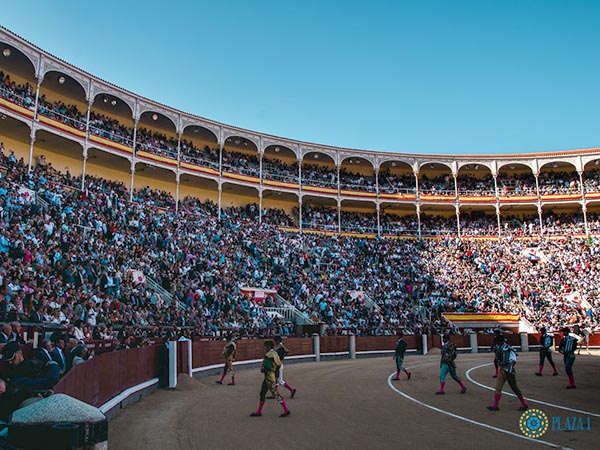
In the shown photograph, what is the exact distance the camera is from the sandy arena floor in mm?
8016

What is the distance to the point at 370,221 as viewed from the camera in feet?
160

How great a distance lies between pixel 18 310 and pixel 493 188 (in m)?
44.2

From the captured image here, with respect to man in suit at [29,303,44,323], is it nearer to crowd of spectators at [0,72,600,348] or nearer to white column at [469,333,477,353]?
crowd of spectators at [0,72,600,348]

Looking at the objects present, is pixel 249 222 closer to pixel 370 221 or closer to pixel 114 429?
pixel 370 221

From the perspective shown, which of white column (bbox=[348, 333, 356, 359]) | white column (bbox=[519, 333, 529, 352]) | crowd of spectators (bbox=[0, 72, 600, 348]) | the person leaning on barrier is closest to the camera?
the person leaning on barrier

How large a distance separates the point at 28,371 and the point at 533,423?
305 inches

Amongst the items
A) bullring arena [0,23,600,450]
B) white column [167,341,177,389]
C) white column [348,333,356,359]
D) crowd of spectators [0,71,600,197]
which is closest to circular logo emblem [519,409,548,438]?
bullring arena [0,23,600,450]

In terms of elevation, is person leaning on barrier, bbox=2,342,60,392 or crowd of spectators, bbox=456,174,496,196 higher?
crowd of spectators, bbox=456,174,496,196

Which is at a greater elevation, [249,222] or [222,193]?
[222,193]

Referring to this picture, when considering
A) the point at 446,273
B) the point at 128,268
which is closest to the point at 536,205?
the point at 446,273

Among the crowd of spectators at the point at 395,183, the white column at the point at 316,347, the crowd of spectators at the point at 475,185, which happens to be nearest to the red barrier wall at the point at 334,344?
the white column at the point at 316,347

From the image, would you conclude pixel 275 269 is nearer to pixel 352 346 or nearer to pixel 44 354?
pixel 352 346

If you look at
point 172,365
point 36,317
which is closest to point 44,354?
point 36,317

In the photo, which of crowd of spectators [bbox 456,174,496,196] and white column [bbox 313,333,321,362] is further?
crowd of spectators [bbox 456,174,496,196]
